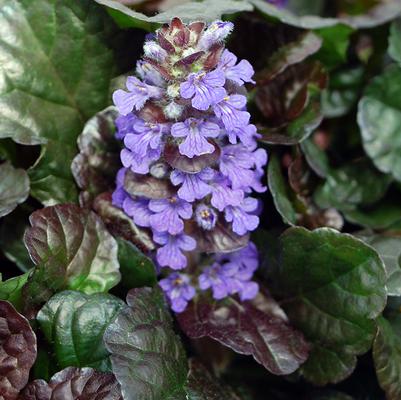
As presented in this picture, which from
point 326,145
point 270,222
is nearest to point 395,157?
point 326,145

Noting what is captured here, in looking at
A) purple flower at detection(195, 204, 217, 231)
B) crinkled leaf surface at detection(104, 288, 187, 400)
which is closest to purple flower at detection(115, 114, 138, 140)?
purple flower at detection(195, 204, 217, 231)

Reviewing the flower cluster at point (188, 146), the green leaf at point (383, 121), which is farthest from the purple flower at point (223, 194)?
the green leaf at point (383, 121)

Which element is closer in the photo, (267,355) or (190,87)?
(190,87)

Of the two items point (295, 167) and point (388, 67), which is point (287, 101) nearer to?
point (295, 167)

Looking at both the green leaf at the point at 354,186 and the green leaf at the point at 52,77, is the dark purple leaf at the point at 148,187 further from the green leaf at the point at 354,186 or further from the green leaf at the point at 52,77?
the green leaf at the point at 354,186

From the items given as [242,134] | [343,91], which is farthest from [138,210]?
[343,91]

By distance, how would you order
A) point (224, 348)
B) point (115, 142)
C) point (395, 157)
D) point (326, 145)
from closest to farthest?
point (115, 142) → point (224, 348) → point (395, 157) → point (326, 145)
